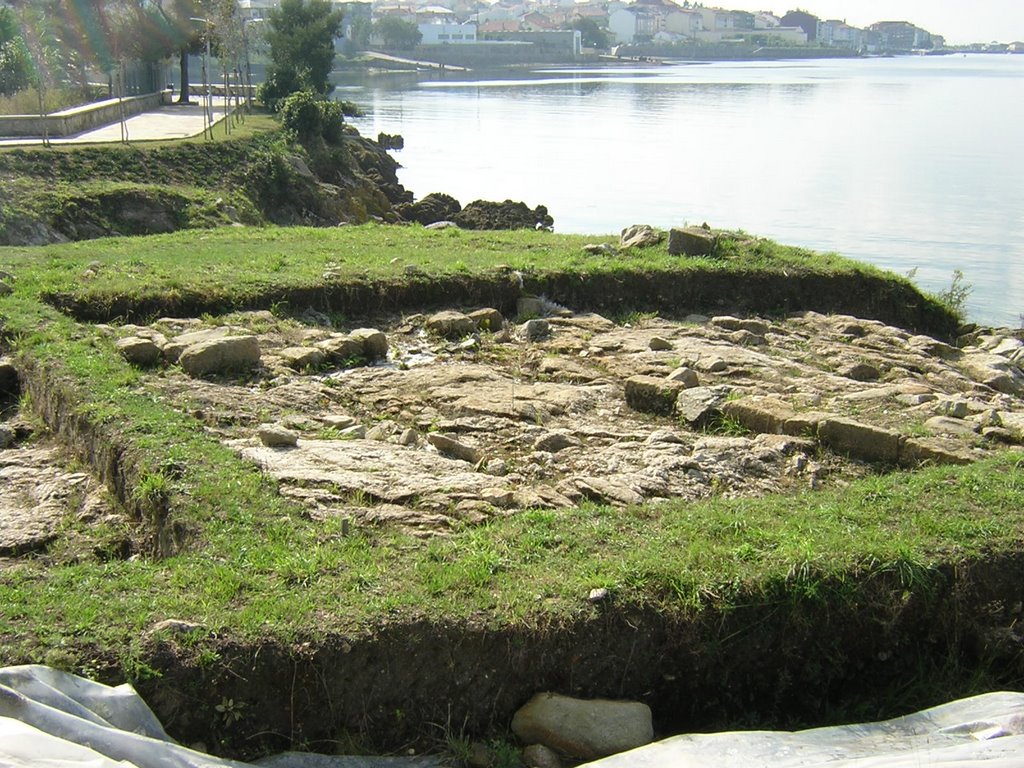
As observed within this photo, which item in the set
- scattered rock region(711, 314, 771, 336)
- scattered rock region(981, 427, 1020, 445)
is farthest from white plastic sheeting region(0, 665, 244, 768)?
scattered rock region(711, 314, 771, 336)

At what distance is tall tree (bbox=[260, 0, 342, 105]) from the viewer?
48.5m

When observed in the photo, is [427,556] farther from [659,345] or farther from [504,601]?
[659,345]

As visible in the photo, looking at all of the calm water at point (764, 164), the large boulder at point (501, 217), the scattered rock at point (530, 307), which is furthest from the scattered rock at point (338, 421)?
the large boulder at point (501, 217)

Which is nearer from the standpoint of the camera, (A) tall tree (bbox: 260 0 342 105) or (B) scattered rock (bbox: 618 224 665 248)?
(B) scattered rock (bbox: 618 224 665 248)

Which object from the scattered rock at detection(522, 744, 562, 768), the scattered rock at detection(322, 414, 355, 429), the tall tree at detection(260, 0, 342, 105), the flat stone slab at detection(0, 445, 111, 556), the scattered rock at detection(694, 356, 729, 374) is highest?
the tall tree at detection(260, 0, 342, 105)

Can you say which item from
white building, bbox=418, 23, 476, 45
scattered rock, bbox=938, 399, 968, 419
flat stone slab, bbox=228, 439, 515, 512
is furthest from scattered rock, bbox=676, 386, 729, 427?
white building, bbox=418, 23, 476, 45

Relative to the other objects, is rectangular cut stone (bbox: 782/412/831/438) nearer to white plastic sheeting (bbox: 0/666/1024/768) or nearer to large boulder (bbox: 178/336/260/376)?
white plastic sheeting (bbox: 0/666/1024/768)

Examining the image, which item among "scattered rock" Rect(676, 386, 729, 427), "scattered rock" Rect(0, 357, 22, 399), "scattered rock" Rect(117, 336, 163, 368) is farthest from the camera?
"scattered rock" Rect(0, 357, 22, 399)

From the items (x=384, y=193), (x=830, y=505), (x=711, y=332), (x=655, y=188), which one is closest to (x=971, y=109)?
(x=655, y=188)

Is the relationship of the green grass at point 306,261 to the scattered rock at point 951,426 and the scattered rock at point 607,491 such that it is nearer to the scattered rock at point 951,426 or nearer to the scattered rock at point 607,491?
the scattered rock at point 951,426

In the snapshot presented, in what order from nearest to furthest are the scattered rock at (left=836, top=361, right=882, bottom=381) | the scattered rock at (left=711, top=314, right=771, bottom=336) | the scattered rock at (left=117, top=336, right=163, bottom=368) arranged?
the scattered rock at (left=117, top=336, right=163, bottom=368)
the scattered rock at (left=836, top=361, right=882, bottom=381)
the scattered rock at (left=711, top=314, right=771, bottom=336)

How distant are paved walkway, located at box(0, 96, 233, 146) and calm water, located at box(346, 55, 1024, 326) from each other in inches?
309

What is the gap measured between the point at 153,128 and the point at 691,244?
76.4 feet

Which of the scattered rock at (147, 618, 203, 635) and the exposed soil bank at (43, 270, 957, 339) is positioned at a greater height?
the exposed soil bank at (43, 270, 957, 339)
